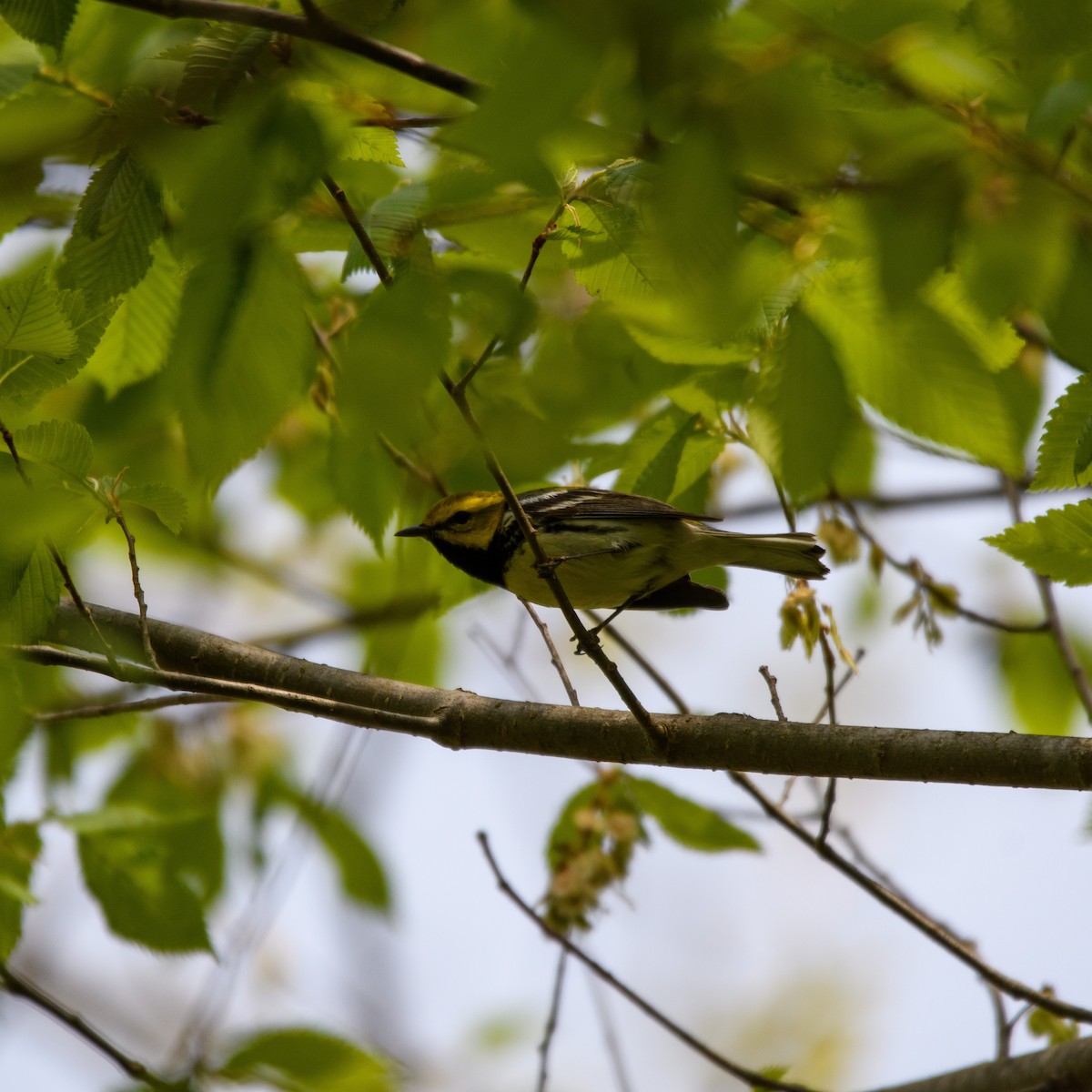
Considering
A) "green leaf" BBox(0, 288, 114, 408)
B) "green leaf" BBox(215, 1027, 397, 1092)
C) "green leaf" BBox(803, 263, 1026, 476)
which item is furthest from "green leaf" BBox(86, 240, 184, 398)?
"green leaf" BBox(215, 1027, 397, 1092)

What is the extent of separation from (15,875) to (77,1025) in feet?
1.72

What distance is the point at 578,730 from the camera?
278 cm

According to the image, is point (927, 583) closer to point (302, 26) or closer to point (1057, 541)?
point (1057, 541)

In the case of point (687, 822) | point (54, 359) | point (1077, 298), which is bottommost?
point (687, 822)

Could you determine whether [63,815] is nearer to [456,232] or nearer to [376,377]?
[456,232]

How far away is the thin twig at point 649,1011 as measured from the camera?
2816mm

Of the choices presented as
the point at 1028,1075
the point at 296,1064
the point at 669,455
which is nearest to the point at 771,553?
the point at 669,455

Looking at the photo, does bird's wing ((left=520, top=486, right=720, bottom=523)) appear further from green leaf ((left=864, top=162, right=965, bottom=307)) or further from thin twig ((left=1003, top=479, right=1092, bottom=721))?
green leaf ((left=864, top=162, right=965, bottom=307))

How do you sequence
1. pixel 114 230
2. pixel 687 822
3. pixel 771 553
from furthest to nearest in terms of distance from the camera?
pixel 771 553, pixel 687 822, pixel 114 230

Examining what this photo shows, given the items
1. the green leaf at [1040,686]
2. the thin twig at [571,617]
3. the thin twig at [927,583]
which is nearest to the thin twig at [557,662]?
the thin twig at [571,617]

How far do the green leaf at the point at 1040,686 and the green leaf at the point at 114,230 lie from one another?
330 centimetres

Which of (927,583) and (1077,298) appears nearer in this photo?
(1077,298)

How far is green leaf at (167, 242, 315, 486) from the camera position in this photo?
6.47ft

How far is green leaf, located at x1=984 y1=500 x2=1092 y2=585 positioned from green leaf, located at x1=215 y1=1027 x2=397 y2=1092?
1872mm
